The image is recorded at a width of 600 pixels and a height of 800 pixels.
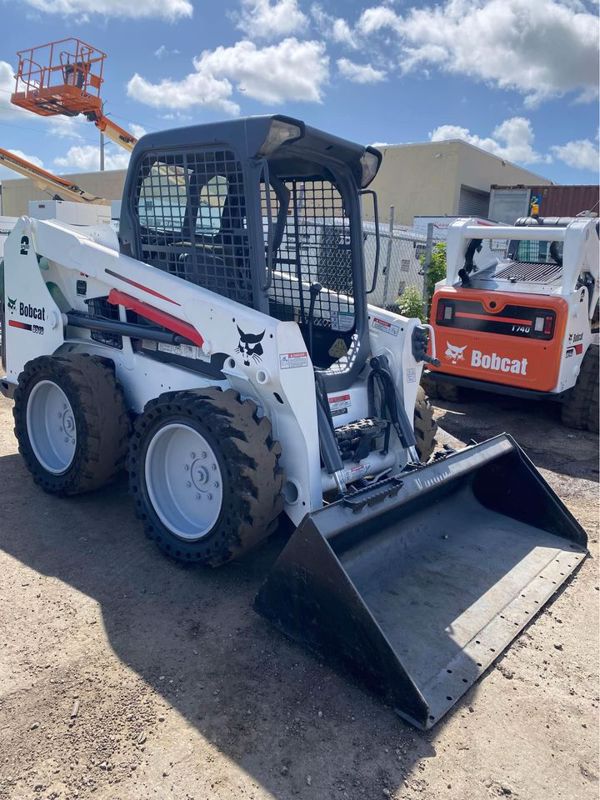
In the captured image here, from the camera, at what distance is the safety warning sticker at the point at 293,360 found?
328 centimetres

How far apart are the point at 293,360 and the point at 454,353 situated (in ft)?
13.7

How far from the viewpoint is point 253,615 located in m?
3.18

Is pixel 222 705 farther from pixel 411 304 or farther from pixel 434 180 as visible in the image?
pixel 434 180

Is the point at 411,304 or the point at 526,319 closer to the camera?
the point at 526,319

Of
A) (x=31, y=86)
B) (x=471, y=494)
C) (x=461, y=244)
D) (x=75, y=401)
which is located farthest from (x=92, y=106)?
(x=471, y=494)

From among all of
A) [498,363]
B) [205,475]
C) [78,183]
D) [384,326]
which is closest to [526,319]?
[498,363]

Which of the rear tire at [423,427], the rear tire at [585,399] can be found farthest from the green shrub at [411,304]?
the rear tire at [423,427]

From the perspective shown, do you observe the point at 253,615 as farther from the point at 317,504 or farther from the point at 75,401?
the point at 75,401

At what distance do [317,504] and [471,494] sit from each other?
1268mm

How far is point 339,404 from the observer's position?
12.8ft

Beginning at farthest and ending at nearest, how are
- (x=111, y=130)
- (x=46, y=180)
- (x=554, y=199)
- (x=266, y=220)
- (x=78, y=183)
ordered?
(x=78, y=183)
(x=554, y=199)
(x=111, y=130)
(x=46, y=180)
(x=266, y=220)

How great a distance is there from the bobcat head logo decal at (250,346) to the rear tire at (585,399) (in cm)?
468

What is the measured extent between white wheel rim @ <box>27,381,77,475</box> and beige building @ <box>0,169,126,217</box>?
100 ft

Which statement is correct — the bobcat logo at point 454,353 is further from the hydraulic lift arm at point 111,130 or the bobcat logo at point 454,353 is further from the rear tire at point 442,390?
the hydraulic lift arm at point 111,130
